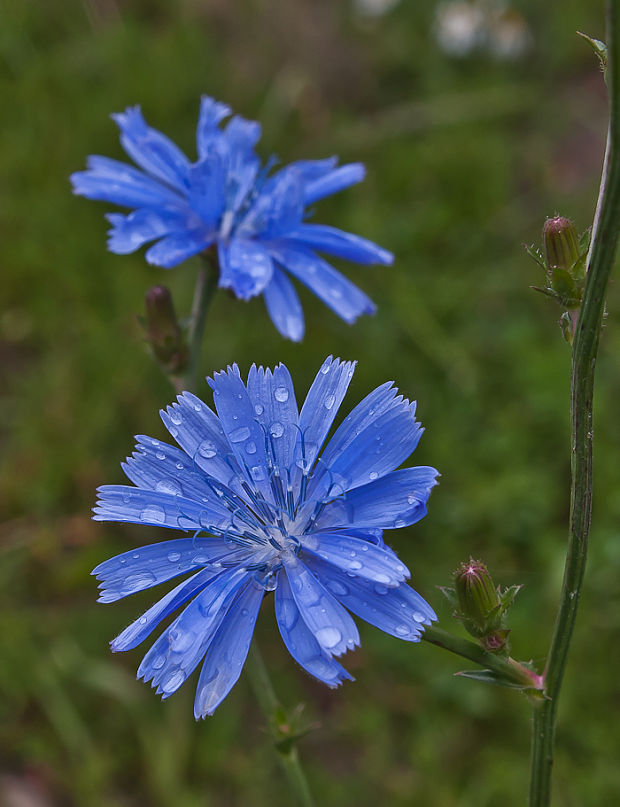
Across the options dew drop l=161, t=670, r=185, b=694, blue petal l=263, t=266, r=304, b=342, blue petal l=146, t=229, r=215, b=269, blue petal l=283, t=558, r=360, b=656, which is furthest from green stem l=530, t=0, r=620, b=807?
blue petal l=146, t=229, r=215, b=269

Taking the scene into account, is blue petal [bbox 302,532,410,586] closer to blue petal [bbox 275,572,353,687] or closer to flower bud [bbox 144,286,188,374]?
blue petal [bbox 275,572,353,687]

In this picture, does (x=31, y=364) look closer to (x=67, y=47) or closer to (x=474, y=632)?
(x=67, y=47)

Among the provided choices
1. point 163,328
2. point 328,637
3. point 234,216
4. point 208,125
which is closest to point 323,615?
point 328,637

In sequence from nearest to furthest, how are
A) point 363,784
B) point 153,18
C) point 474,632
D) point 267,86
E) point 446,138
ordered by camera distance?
point 474,632, point 363,784, point 446,138, point 267,86, point 153,18

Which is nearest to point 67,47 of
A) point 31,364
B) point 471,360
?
point 31,364

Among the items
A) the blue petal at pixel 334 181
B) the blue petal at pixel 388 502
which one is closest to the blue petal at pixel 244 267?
the blue petal at pixel 334 181

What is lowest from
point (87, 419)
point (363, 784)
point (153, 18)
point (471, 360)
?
point (363, 784)
